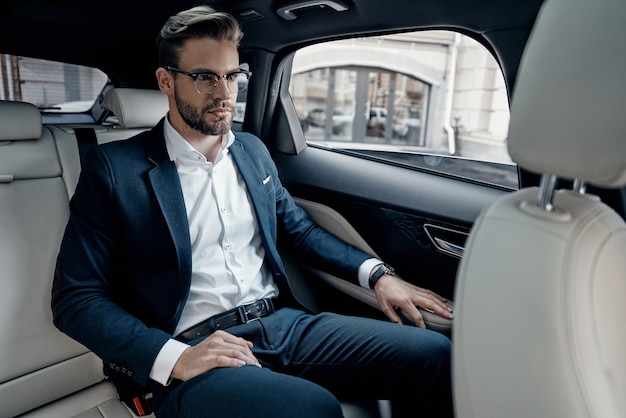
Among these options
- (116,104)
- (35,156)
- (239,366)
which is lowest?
(239,366)

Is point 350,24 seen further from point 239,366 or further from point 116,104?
point 239,366

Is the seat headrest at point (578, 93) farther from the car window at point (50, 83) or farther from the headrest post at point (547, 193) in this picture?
the car window at point (50, 83)

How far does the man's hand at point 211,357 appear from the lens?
1.05 meters

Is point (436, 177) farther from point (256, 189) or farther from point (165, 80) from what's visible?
point (165, 80)

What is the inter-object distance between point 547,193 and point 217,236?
92 cm

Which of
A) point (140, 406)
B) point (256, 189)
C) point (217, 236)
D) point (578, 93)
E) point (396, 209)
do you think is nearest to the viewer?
point (578, 93)

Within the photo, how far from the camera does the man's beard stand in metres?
1.40

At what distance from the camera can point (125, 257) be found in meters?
1.28

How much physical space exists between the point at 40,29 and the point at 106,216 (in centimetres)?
115

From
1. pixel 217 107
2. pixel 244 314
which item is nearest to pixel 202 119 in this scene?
pixel 217 107

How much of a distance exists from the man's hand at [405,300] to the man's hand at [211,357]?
1.57 feet

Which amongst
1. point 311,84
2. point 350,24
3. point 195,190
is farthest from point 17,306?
point 311,84

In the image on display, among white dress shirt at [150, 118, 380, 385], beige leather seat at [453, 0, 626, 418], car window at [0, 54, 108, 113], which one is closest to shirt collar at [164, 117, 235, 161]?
white dress shirt at [150, 118, 380, 385]

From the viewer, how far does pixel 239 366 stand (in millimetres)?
1068
